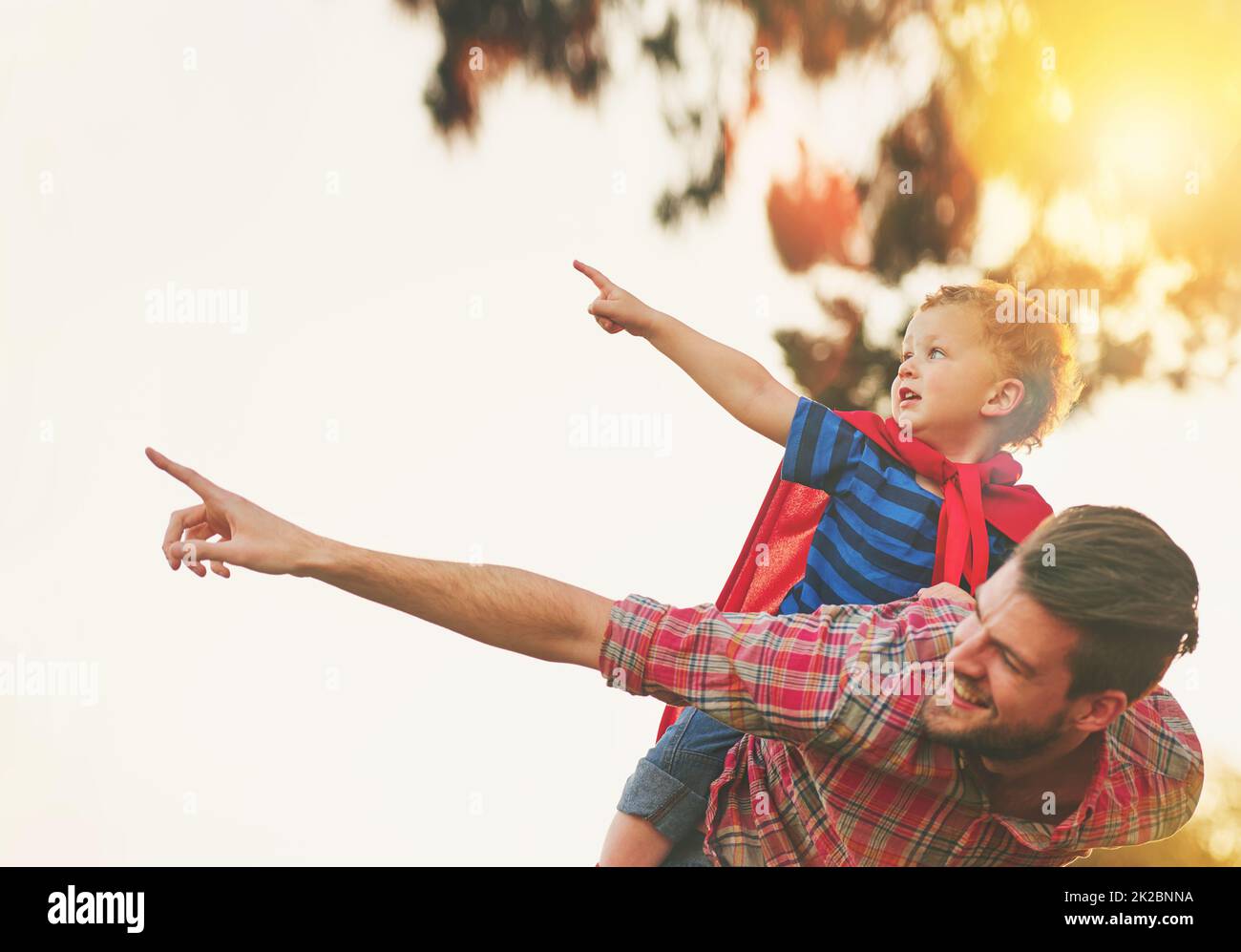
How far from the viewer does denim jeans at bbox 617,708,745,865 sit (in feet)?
5.49

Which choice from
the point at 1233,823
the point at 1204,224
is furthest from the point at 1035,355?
the point at 1233,823

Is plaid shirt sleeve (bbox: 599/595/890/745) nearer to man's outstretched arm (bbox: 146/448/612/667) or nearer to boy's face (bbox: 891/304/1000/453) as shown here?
man's outstretched arm (bbox: 146/448/612/667)

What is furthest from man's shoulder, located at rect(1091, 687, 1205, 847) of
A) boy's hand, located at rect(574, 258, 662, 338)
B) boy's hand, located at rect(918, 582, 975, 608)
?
boy's hand, located at rect(574, 258, 662, 338)

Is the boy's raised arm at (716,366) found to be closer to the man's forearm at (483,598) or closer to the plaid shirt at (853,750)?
the plaid shirt at (853,750)

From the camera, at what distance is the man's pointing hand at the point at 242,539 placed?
1.37 m

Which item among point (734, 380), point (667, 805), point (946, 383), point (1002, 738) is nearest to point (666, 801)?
point (667, 805)

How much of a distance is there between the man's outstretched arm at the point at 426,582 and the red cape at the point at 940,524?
15.8 inches

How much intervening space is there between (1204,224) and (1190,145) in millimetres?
148

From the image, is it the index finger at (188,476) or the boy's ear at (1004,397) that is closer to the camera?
the index finger at (188,476)

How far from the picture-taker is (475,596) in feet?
4.62

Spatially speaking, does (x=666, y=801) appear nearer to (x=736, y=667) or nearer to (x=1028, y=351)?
(x=736, y=667)

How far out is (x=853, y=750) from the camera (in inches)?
57.5

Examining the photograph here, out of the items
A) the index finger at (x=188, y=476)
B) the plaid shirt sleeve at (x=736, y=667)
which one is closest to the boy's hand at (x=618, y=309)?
the plaid shirt sleeve at (x=736, y=667)
